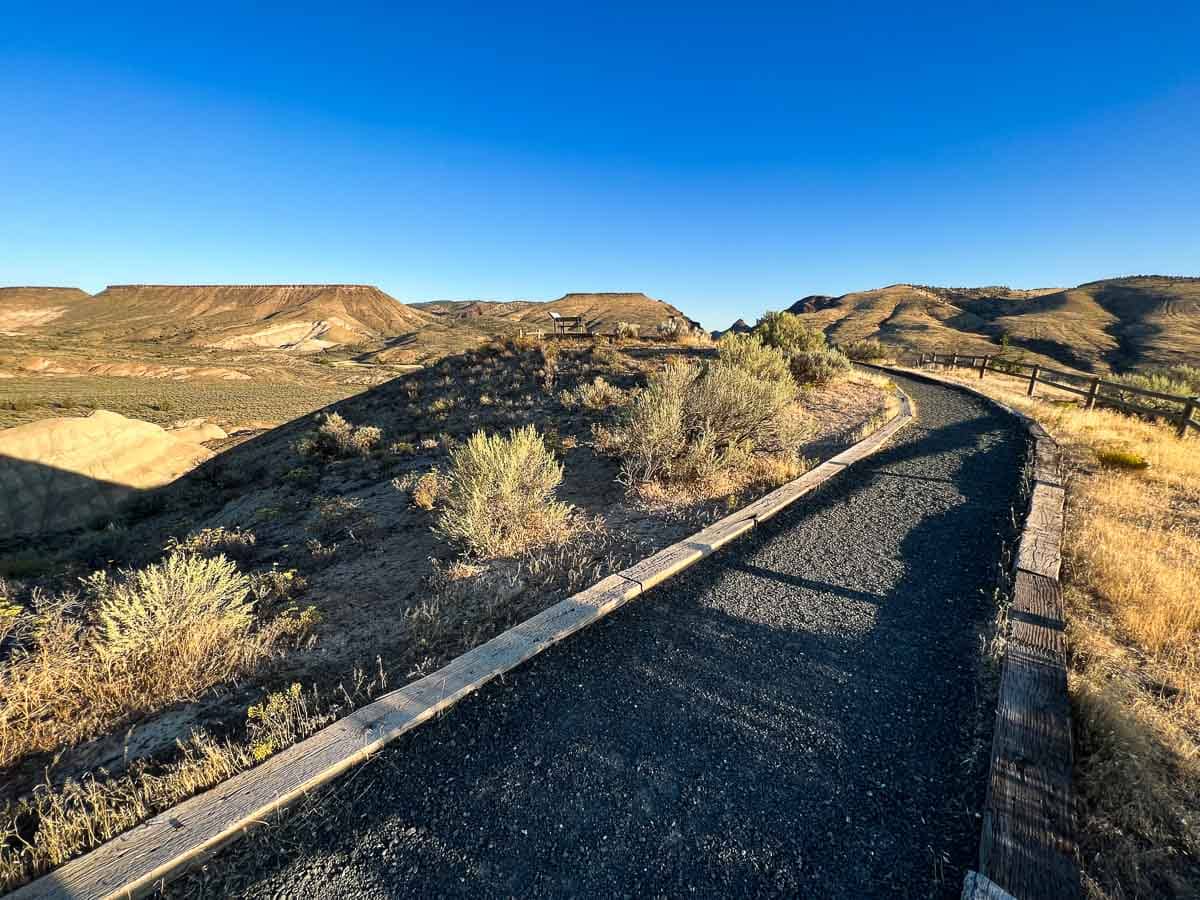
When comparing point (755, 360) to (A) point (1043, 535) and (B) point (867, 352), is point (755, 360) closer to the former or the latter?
(A) point (1043, 535)

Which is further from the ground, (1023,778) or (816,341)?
(816,341)

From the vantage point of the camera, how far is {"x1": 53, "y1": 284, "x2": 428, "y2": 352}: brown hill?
104125mm

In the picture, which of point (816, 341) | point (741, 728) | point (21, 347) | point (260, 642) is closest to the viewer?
point (741, 728)

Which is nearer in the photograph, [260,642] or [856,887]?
[856,887]

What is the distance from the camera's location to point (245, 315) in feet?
394

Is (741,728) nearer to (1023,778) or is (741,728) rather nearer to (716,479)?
(1023,778)

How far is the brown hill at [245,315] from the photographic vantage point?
342 feet

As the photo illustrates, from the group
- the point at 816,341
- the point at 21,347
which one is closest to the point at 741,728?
the point at 816,341

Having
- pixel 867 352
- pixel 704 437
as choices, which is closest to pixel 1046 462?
pixel 704 437

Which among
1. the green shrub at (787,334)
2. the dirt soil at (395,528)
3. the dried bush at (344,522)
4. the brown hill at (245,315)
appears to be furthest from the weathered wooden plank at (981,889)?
the brown hill at (245,315)

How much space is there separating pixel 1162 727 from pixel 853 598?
1.71 m

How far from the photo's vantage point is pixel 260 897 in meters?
1.85

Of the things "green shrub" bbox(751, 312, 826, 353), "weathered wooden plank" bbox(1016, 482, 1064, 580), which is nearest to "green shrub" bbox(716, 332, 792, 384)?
"weathered wooden plank" bbox(1016, 482, 1064, 580)

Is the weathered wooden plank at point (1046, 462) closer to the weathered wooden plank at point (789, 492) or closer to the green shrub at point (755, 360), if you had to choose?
the weathered wooden plank at point (789, 492)
